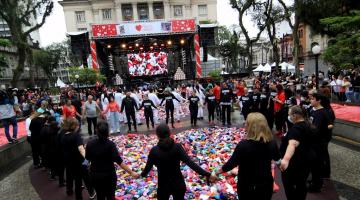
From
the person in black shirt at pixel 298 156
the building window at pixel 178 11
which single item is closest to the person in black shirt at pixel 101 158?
the person in black shirt at pixel 298 156

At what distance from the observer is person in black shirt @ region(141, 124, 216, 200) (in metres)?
3.64

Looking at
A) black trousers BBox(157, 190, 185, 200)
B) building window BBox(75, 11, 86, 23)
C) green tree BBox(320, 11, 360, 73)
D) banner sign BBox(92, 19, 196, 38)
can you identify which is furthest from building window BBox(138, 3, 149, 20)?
black trousers BBox(157, 190, 185, 200)

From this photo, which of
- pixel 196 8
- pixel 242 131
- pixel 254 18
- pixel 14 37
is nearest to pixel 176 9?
pixel 196 8

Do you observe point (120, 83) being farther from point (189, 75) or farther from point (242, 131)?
point (242, 131)

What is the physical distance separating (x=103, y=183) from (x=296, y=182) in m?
2.96

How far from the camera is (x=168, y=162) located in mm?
3635

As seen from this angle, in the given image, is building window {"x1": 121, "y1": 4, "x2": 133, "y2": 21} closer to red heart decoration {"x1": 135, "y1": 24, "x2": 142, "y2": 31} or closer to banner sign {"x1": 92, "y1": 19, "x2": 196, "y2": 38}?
banner sign {"x1": 92, "y1": 19, "x2": 196, "y2": 38}

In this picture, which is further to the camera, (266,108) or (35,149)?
(266,108)

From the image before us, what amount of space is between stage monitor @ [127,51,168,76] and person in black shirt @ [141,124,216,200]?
106ft

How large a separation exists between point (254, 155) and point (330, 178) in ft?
12.2

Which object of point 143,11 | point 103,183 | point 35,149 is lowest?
point 35,149

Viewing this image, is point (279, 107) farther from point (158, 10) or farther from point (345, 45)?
point (158, 10)

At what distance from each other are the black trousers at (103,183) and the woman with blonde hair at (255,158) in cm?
188

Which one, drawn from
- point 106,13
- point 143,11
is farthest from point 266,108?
point 106,13
